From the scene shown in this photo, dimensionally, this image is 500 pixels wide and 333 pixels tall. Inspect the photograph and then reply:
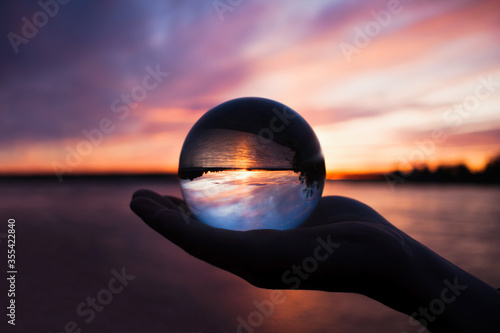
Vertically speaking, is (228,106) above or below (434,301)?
above

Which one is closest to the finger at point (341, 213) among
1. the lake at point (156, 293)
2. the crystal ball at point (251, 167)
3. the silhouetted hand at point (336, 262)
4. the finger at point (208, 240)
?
the crystal ball at point (251, 167)

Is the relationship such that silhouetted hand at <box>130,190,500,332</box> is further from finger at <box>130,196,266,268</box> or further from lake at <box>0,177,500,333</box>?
lake at <box>0,177,500,333</box>

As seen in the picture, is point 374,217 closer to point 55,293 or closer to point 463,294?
point 463,294

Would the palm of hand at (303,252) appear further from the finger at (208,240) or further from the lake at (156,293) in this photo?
the lake at (156,293)

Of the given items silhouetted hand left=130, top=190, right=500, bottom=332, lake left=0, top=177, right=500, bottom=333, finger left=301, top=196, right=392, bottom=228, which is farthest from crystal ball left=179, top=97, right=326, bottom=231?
lake left=0, top=177, right=500, bottom=333

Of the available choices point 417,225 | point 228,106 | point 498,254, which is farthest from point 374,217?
point 417,225

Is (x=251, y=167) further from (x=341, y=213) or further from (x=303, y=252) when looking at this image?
(x=341, y=213)
